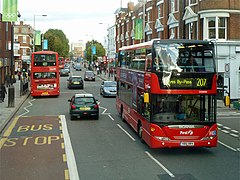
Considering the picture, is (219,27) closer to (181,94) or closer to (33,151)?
(181,94)

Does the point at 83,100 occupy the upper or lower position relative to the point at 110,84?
lower

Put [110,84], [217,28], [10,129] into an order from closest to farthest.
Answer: [10,129] < [217,28] < [110,84]

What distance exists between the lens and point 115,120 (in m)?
20.8

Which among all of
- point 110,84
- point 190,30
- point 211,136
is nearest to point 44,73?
point 110,84

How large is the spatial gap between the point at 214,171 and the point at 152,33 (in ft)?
117

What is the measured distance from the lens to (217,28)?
29531mm

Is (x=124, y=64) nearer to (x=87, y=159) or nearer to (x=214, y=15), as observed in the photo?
(x=87, y=159)

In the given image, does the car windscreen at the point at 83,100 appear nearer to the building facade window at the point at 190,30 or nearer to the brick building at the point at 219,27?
the brick building at the point at 219,27

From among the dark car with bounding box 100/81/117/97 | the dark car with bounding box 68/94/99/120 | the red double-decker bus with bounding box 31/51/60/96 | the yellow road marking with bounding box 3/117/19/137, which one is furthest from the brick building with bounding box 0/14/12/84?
the dark car with bounding box 68/94/99/120

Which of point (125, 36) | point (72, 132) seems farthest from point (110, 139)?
point (125, 36)

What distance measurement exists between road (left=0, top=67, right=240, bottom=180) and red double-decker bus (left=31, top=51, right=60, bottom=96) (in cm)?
1425

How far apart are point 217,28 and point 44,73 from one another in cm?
1534

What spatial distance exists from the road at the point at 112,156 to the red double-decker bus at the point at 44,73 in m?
14.2

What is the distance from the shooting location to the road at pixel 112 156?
1033 cm
